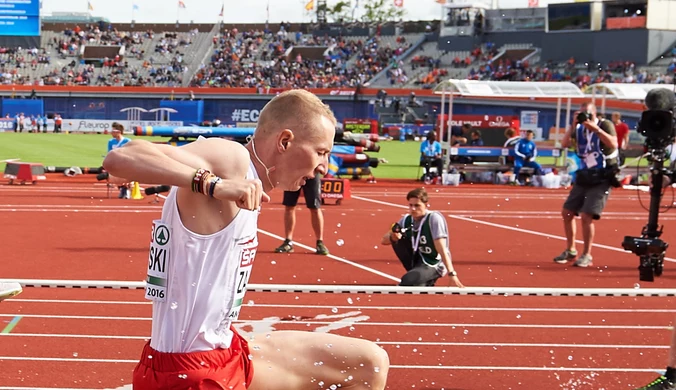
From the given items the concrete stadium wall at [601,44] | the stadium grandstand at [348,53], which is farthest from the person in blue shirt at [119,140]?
the concrete stadium wall at [601,44]

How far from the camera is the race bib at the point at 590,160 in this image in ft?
35.8

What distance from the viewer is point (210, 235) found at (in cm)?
279

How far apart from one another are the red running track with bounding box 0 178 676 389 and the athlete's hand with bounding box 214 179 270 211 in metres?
3.54

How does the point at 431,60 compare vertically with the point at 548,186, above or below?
above

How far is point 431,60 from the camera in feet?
209

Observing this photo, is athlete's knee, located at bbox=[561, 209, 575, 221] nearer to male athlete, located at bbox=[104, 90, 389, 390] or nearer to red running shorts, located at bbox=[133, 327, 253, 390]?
male athlete, located at bbox=[104, 90, 389, 390]

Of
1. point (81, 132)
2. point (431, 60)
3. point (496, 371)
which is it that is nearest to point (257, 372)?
point (496, 371)

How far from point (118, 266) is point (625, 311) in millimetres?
5784

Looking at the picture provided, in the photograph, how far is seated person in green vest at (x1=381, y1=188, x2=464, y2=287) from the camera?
877cm

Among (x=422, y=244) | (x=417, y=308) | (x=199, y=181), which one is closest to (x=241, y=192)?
(x=199, y=181)

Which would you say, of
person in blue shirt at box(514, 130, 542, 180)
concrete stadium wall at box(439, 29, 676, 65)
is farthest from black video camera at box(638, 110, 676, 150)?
concrete stadium wall at box(439, 29, 676, 65)

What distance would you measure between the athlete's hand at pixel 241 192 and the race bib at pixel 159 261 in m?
0.33

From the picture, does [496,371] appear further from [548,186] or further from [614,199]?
[548,186]

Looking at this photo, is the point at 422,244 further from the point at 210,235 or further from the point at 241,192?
the point at 241,192
